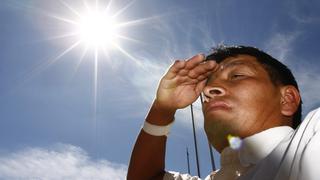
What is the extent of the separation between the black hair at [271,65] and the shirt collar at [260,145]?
0.84m

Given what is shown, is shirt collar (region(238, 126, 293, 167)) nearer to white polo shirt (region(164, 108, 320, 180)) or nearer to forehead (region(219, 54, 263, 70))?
white polo shirt (region(164, 108, 320, 180))

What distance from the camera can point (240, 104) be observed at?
8.80 ft

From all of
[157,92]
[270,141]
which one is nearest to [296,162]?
[270,141]

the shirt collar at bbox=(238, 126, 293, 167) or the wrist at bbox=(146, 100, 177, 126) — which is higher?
the wrist at bbox=(146, 100, 177, 126)

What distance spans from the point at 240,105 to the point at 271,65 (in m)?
0.72

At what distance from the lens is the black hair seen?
3055mm

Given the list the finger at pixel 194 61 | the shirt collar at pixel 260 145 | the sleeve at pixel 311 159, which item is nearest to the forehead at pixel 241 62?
the finger at pixel 194 61

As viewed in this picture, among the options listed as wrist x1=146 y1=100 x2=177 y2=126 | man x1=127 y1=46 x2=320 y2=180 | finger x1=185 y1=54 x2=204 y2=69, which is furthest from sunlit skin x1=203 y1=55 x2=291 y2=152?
wrist x1=146 y1=100 x2=177 y2=126

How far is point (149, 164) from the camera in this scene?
3.31 meters

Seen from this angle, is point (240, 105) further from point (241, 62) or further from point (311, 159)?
point (311, 159)

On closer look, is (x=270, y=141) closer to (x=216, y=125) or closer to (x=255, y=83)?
(x=216, y=125)

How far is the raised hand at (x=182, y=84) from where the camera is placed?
3.09 m

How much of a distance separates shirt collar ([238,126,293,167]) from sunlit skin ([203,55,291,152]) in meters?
0.36

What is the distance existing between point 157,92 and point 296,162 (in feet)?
6.88
